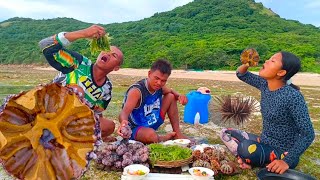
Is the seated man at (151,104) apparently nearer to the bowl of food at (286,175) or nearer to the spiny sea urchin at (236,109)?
the spiny sea urchin at (236,109)

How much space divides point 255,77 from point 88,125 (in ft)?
8.94

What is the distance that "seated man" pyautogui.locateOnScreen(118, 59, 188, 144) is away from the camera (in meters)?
4.56

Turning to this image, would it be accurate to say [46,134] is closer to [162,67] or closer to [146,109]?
[162,67]

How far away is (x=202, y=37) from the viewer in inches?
2338

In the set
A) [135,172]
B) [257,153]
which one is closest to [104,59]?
[135,172]

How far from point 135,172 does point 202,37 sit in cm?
5746

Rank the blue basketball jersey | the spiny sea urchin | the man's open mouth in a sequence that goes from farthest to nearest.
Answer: the spiny sea urchin, the blue basketball jersey, the man's open mouth

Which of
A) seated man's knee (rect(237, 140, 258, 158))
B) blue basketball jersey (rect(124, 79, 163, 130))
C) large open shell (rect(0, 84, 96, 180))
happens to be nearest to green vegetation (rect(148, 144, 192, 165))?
seated man's knee (rect(237, 140, 258, 158))

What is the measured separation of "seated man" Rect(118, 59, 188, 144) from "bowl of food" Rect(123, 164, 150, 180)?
0.92 metres

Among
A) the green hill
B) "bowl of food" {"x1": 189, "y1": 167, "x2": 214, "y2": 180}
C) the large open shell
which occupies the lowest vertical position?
"bowl of food" {"x1": 189, "y1": 167, "x2": 214, "y2": 180}

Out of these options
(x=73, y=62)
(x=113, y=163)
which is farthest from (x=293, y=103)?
(x=73, y=62)

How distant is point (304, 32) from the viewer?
5819 cm

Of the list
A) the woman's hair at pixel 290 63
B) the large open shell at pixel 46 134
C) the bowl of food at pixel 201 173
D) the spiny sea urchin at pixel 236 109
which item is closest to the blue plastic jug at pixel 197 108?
the spiny sea urchin at pixel 236 109

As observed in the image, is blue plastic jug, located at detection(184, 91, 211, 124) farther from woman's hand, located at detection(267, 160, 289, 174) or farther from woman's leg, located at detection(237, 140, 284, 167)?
woman's hand, located at detection(267, 160, 289, 174)
